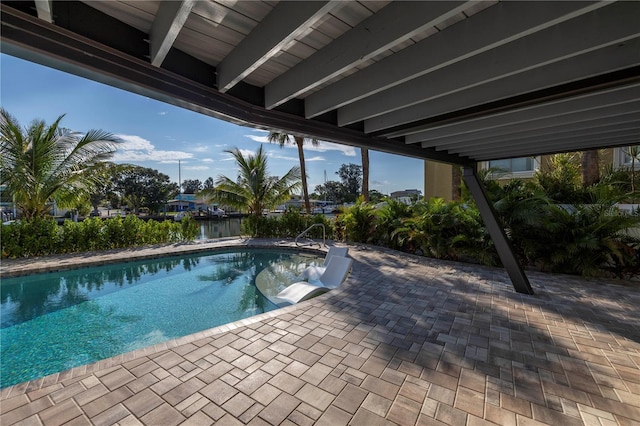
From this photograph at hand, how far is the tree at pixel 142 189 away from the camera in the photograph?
34.6m

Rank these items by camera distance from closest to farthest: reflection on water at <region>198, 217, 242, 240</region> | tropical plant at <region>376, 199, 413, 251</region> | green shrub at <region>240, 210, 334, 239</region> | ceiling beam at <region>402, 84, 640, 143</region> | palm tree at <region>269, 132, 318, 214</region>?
ceiling beam at <region>402, 84, 640, 143</region>, tropical plant at <region>376, 199, 413, 251</region>, green shrub at <region>240, 210, 334, 239</region>, palm tree at <region>269, 132, 318, 214</region>, reflection on water at <region>198, 217, 242, 240</region>

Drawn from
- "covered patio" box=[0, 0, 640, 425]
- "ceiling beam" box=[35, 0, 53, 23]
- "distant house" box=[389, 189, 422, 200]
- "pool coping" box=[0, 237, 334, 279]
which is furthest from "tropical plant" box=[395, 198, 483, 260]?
"ceiling beam" box=[35, 0, 53, 23]

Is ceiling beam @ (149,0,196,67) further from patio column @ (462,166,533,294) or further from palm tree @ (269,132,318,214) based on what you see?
palm tree @ (269,132,318,214)

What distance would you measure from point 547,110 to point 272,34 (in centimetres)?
321

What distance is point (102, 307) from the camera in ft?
17.5

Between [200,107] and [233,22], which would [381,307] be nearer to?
[200,107]

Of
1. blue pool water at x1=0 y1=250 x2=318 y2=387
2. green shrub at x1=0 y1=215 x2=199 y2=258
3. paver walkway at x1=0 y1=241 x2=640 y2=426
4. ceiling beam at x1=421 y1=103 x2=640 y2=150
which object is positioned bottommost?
blue pool water at x1=0 y1=250 x2=318 y2=387

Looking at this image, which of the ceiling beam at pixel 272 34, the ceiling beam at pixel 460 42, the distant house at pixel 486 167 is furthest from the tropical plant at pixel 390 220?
the ceiling beam at pixel 272 34

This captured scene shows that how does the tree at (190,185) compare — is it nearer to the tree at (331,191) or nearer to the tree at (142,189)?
the tree at (142,189)

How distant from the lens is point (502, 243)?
15.5 feet

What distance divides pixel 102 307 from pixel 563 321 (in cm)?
786

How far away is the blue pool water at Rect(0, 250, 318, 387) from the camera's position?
3.81 metres

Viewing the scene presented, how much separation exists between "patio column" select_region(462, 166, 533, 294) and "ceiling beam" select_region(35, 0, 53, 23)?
18.2 feet

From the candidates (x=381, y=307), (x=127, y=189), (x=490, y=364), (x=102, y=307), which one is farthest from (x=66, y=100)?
(x=127, y=189)
